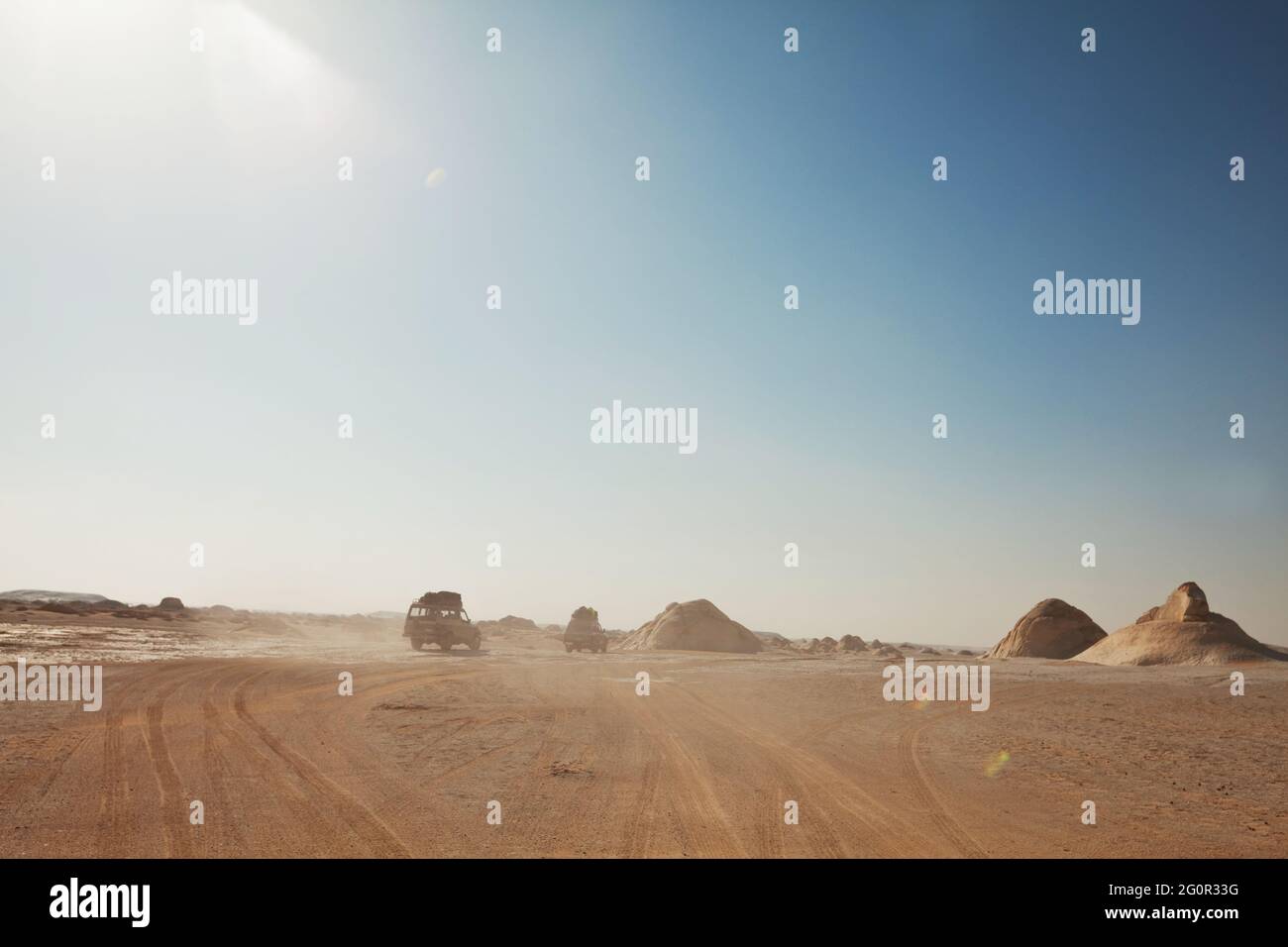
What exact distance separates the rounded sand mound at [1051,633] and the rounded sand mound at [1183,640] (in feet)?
20.9

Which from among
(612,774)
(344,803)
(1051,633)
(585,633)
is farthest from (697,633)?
(344,803)

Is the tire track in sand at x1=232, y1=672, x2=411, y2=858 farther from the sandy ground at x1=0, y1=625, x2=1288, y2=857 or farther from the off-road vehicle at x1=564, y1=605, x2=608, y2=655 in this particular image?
the off-road vehicle at x1=564, y1=605, x2=608, y2=655

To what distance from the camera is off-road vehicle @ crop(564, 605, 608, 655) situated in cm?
4878

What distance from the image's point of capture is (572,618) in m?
49.6

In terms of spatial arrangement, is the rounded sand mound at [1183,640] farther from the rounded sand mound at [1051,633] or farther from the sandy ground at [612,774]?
the sandy ground at [612,774]

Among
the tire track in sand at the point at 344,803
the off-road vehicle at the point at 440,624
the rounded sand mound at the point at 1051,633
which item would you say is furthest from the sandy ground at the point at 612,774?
the rounded sand mound at the point at 1051,633

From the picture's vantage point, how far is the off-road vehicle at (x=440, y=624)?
3991 centimetres

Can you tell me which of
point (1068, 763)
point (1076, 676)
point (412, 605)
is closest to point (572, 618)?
point (412, 605)

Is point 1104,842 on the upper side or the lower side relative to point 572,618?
upper

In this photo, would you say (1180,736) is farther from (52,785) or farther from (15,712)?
(15,712)

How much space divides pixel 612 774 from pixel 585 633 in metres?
39.2

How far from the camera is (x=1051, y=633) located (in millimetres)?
61000
